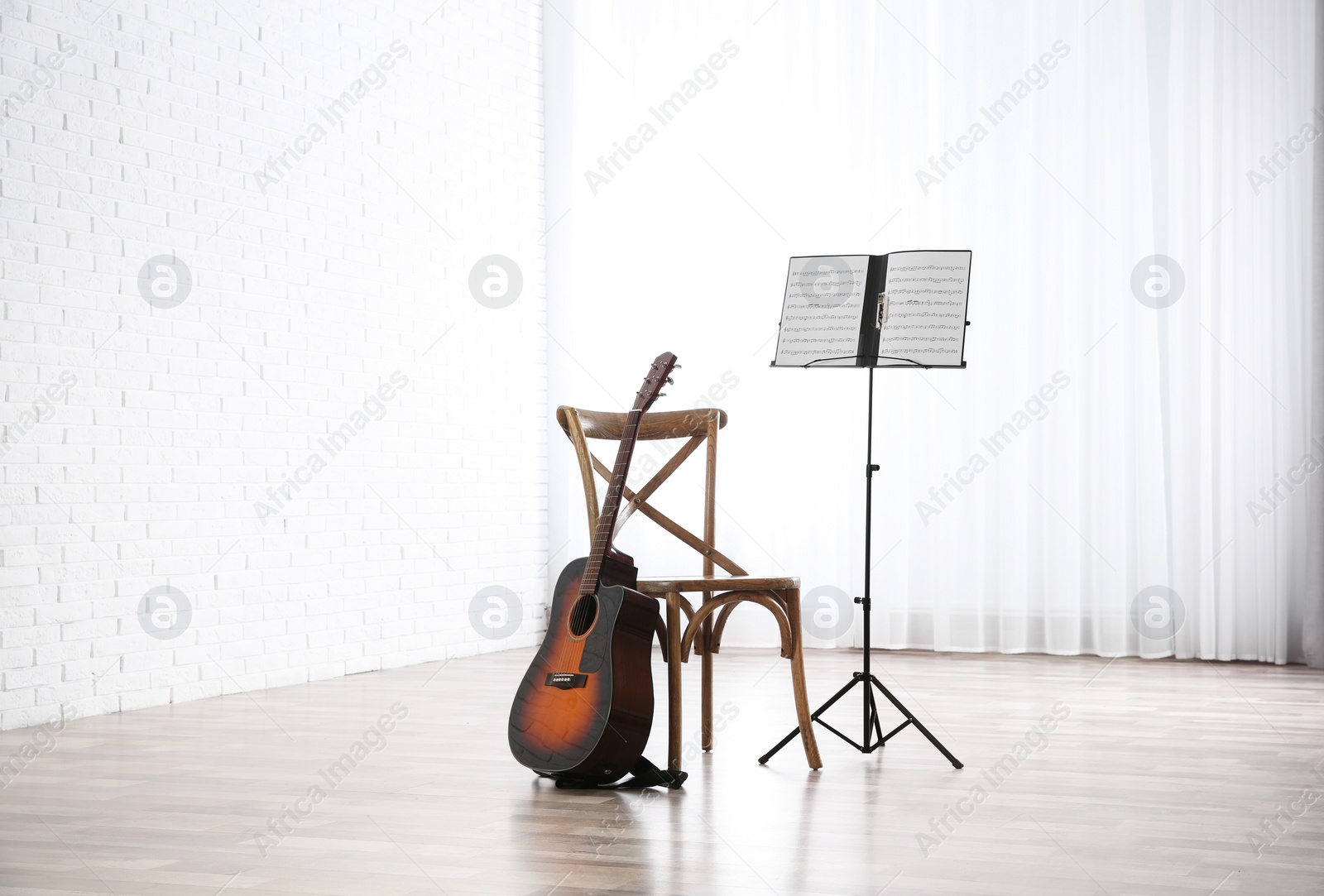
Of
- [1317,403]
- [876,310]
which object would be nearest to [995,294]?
[1317,403]

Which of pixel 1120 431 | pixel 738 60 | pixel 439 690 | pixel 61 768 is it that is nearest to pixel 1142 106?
pixel 1120 431

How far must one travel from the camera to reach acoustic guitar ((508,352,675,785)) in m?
2.79

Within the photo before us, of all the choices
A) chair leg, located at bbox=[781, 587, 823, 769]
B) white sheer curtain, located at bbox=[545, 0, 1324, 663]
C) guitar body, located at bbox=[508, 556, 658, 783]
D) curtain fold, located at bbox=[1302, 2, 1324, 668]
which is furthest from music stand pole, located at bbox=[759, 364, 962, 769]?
curtain fold, located at bbox=[1302, 2, 1324, 668]

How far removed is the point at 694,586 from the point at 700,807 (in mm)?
564

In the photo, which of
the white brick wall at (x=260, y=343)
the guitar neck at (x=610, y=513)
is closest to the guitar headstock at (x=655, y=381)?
the guitar neck at (x=610, y=513)

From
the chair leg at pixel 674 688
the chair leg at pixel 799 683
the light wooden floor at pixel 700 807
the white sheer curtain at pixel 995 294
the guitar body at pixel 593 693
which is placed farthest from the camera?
the white sheer curtain at pixel 995 294

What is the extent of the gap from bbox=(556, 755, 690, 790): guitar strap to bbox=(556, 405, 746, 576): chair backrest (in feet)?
1.81

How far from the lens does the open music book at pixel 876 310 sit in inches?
124

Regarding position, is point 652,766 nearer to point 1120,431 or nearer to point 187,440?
point 187,440

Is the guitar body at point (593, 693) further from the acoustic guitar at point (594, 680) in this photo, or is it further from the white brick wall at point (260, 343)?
the white brick wall at point (260, 343)

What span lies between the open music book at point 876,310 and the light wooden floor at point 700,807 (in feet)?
3.31

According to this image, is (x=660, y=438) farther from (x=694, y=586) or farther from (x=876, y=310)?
(x=876, y=310)

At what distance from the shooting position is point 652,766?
2855mm

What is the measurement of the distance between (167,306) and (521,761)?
2.15 metres
